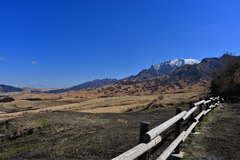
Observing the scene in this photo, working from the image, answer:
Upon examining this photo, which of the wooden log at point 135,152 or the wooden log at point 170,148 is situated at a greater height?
the wooden log at point 135,152

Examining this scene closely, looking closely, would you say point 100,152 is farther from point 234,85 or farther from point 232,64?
point 232,64

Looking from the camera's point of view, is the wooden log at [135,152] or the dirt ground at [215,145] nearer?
the wooden log at [135,152]

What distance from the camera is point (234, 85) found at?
25828 mm

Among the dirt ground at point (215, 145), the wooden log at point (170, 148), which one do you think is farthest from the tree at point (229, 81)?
the wooden log at point (170, 148)

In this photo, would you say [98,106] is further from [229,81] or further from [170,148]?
[170,148]

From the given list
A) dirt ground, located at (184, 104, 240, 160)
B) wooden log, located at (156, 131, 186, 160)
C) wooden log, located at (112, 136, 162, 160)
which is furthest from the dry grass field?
wooden log, located at (112, 136, 162, 160)

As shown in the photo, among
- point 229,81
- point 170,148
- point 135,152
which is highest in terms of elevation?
point 229,81

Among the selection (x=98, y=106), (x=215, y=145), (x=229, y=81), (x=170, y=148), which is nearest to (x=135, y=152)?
(x=170, y=148)

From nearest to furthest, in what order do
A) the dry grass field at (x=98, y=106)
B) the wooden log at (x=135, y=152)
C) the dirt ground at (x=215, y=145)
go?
the wooden log at (x=135, y=152) < the dirt ground at (x=215, y=145) < the dry grass field at (x=98, y=106)

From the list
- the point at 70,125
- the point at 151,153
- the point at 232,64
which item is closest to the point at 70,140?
the point at 70,125

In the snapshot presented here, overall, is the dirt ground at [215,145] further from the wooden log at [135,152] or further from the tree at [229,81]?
the tree at [229,81]

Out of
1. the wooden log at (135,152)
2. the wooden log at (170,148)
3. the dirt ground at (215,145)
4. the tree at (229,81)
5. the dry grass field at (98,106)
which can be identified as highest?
the tree at (229,81)

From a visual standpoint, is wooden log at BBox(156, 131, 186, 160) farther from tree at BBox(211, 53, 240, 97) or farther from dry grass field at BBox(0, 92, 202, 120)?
tree at BBox(211, 53, 240, 97)

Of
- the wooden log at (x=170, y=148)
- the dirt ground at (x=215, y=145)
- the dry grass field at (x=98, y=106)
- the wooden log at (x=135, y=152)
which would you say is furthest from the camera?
the dry grass field at (x=98, y=106)
